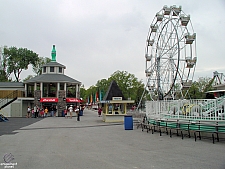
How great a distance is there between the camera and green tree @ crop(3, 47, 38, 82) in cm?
7212

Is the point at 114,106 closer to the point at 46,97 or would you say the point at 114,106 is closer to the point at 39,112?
the point at 39,112

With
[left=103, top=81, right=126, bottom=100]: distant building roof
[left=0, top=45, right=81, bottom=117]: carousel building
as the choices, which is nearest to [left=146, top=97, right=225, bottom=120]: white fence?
[left=103, top=81, right=126, bottom=100]: distant building roof

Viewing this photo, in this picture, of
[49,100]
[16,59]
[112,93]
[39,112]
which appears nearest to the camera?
[112,93]

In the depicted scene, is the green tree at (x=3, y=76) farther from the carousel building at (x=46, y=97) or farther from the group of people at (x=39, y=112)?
the group of people at (x=39, y=112)

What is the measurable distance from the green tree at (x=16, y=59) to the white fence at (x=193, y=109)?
202ft

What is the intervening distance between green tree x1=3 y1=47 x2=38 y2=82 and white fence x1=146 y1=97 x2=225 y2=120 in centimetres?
6168

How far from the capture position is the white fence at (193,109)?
13.7m

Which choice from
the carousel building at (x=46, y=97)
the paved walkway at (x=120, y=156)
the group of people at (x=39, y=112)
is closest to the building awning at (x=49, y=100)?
the carousel building at (x=46, y=97)

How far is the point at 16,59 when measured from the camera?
71500 mm

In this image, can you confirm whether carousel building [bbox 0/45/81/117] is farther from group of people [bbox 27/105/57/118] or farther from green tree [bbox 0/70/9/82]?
green tree [bbox 0/70/9/82]

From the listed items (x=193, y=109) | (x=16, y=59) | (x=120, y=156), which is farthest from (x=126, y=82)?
(x=120, y=156)

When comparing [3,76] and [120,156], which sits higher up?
[3,76]

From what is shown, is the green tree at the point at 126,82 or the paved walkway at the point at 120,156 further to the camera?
the green tree at the point at 126,82

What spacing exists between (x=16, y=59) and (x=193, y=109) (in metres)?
64.9
